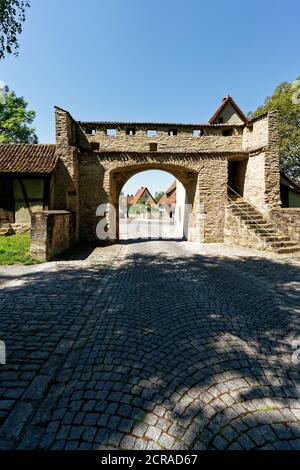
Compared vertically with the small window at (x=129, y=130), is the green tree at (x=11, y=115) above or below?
above

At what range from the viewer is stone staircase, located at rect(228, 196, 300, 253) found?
32.3ft

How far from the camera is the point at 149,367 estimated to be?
2.60 m

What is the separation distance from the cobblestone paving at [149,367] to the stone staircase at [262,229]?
4928 millimetres

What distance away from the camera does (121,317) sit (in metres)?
3.90

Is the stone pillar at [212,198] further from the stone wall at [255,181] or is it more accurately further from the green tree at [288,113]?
the green tree at [288,113]

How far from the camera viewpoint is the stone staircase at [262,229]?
9.86 m

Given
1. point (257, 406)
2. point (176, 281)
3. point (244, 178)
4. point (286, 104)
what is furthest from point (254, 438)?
point (286, 104)

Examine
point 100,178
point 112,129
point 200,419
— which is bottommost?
point 200,419

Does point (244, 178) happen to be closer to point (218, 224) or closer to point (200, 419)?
point (218, 224)

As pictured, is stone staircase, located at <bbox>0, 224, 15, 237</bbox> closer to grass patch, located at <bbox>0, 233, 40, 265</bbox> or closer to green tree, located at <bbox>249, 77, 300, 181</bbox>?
grass patch, located at <bbox>0, 233, 40, 265</bbox>

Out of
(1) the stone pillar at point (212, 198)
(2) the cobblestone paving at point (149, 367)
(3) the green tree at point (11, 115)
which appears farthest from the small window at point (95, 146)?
(3) the green tree at point (11, 115)

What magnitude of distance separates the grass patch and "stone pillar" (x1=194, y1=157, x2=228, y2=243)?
8902mm

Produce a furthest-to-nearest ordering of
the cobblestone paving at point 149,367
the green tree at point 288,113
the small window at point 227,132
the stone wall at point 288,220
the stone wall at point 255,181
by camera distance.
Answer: the green tree at point 288,113 < the small window at point 227,132 < the stone wall at point 255,181 < the stone wall at point 288,220 < the cobblestone paving at point 149,367

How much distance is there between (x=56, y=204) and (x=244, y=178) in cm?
1091
